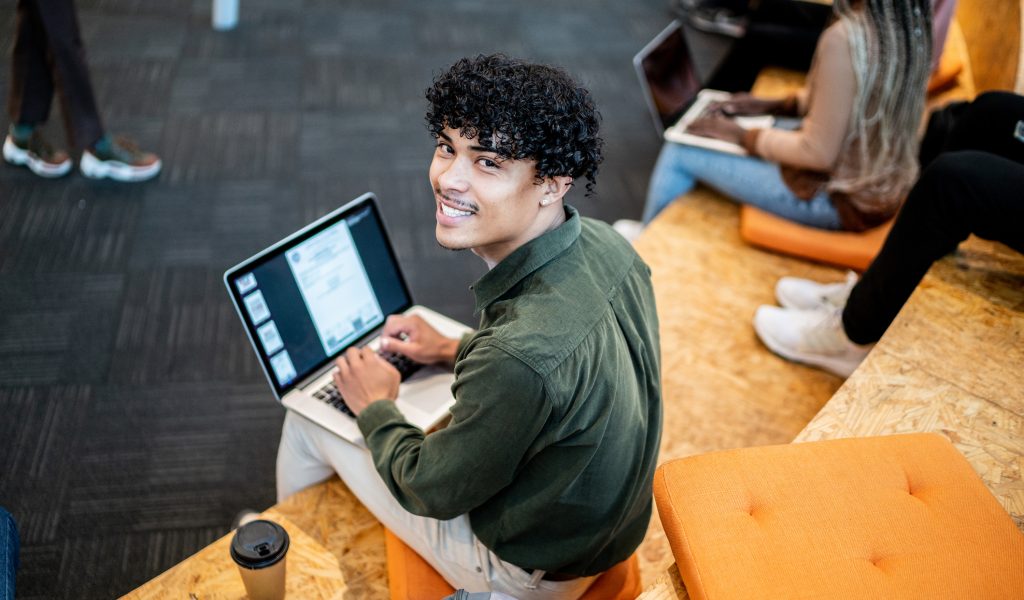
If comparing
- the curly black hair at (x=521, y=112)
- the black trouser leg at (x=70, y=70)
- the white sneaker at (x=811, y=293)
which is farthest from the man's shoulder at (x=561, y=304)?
the black trouser leg at (x=70, y=70)

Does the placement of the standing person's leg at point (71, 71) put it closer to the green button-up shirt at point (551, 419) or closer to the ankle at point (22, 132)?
the ankle at point (22, 132)

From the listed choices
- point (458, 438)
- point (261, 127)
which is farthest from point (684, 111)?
point (458, 438)

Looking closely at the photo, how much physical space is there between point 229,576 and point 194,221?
1.85 meters

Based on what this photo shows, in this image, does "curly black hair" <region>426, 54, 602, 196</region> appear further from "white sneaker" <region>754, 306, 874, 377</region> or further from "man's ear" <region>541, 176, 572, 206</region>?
"white sneaker" <region>754, 306, 874, 377</region>

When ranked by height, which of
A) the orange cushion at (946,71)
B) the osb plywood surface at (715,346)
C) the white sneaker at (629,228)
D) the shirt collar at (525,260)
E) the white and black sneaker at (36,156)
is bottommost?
the white and black sneaker at (36,156)

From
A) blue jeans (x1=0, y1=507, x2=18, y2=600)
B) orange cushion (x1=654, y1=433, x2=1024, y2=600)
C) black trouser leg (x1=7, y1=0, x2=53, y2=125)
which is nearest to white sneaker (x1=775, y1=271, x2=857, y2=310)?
orange cushion (x1=654, y1=433, x2=1024, y2=600)

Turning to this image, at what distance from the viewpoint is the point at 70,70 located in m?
3.09

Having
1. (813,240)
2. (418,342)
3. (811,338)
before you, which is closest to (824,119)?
(813,240)

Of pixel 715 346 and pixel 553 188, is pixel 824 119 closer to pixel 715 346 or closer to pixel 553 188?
pixel 715 346

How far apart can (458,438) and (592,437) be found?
20 centimetres

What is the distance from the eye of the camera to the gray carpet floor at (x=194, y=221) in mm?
2229

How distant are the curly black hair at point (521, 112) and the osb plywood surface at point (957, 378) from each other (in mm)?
Answer: 757

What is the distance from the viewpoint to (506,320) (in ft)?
4.42

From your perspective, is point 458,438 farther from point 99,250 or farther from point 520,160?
point 99,250
